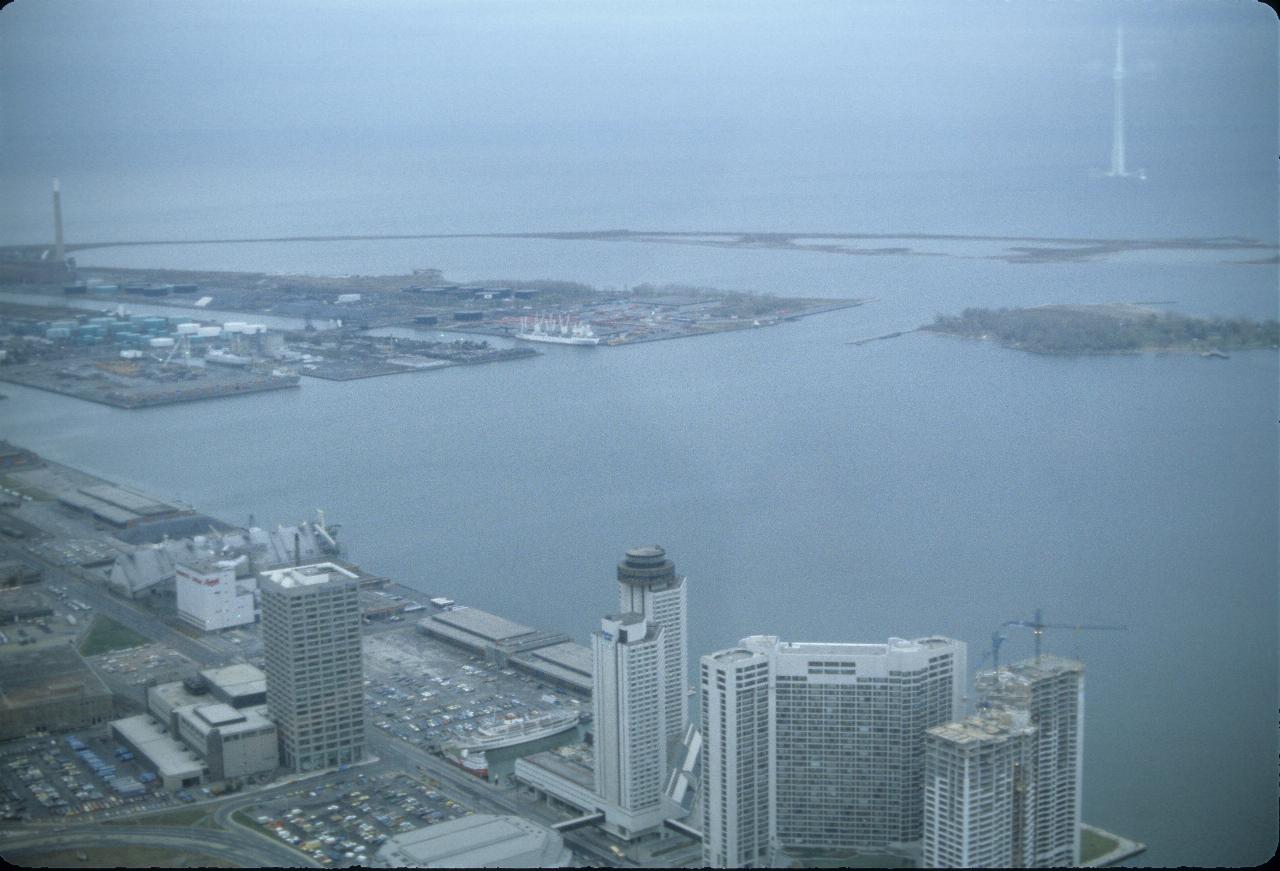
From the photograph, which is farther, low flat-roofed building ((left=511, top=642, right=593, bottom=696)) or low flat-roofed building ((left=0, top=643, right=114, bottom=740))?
low flat-roofed building ((left=511, top=642, right=593, bottom=696))

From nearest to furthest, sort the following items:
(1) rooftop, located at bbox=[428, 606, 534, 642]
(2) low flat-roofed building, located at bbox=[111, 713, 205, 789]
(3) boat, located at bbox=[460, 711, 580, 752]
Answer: (2) low flat-roofed building, located at bbox=[111, 713, 205, 789]
(3) boat, located at bbox=[460, 711, 580, 752]
(1) rooftop, located at bbox=[428, 606, 534, 642]

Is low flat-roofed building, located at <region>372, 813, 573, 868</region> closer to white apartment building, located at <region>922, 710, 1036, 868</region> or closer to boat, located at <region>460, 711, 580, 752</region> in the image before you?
boat, located at <region>460, 711, 580, 752</region>

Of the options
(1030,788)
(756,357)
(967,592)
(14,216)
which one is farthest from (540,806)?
(756,357)

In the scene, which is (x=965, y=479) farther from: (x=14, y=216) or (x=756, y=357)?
(x=14, y=216)

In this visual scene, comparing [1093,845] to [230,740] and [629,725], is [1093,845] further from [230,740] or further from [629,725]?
[230,740]

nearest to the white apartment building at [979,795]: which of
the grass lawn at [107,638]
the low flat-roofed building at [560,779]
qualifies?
the low flat-roofed building at [560,779]

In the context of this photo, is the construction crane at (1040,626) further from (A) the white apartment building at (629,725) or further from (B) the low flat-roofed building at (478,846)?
(B) the low flat-roofed building at (478,846)

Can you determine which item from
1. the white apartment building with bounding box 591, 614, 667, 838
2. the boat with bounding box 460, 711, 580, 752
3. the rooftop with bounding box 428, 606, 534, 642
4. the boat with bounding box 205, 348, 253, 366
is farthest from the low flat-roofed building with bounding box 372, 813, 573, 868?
the boat with bounding box 205, 348, 253, 366
